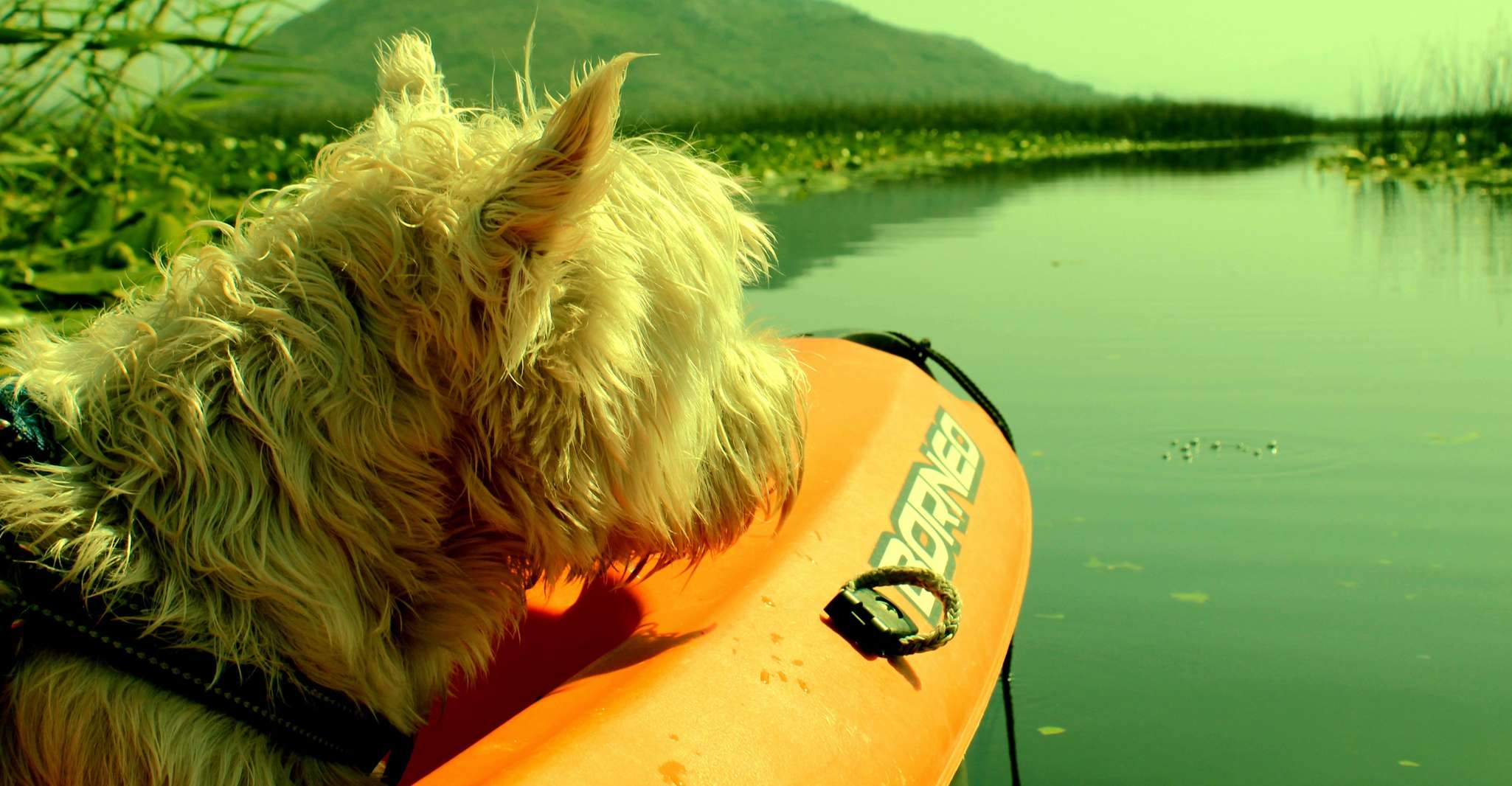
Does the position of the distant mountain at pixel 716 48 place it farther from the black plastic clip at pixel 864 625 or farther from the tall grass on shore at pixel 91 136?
the black plastic clip at pixel 864 625

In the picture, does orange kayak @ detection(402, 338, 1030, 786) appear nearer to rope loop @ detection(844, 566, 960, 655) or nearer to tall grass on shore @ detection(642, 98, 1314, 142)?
rope loop @ detection(844, 566, 960, 655)

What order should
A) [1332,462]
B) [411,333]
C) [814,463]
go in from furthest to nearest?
[1332,462] < [814,463] < [411,333]

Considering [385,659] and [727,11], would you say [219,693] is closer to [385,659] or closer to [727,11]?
[385,659]

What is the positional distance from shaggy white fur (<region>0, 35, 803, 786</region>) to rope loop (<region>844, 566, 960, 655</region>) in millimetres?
A: 627

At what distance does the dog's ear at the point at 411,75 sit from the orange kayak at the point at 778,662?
0.98 meters

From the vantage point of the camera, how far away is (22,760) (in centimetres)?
159

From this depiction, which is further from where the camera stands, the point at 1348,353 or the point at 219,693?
the point at 1348,353

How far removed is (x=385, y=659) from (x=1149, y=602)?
3.19 meters

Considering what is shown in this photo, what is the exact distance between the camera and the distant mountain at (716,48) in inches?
3137

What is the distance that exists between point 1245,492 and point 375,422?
14.4 feet

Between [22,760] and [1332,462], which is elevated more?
[22,760]

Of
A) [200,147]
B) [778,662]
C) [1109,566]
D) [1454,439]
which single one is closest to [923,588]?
[778,662]

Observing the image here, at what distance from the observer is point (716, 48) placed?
385 ft

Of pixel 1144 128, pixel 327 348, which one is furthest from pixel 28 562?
pixel 1144 128
